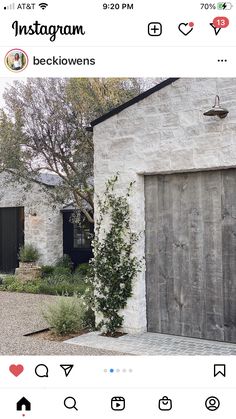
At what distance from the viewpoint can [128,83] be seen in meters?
8.98

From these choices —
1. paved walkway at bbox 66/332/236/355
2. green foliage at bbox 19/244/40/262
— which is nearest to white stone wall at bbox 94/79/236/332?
paved walkway at bbox 66/332/236/355

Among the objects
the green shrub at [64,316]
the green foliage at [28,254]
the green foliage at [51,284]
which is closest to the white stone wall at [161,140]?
the green shrub at [64,316]

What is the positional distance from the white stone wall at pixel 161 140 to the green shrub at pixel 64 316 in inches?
24.2

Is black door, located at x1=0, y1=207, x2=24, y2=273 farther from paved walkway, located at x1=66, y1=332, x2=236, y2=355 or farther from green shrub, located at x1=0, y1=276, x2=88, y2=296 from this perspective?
paved walkway, located at x1=66, y1=332, x2=236, y2=355

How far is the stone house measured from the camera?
36.5 ft
